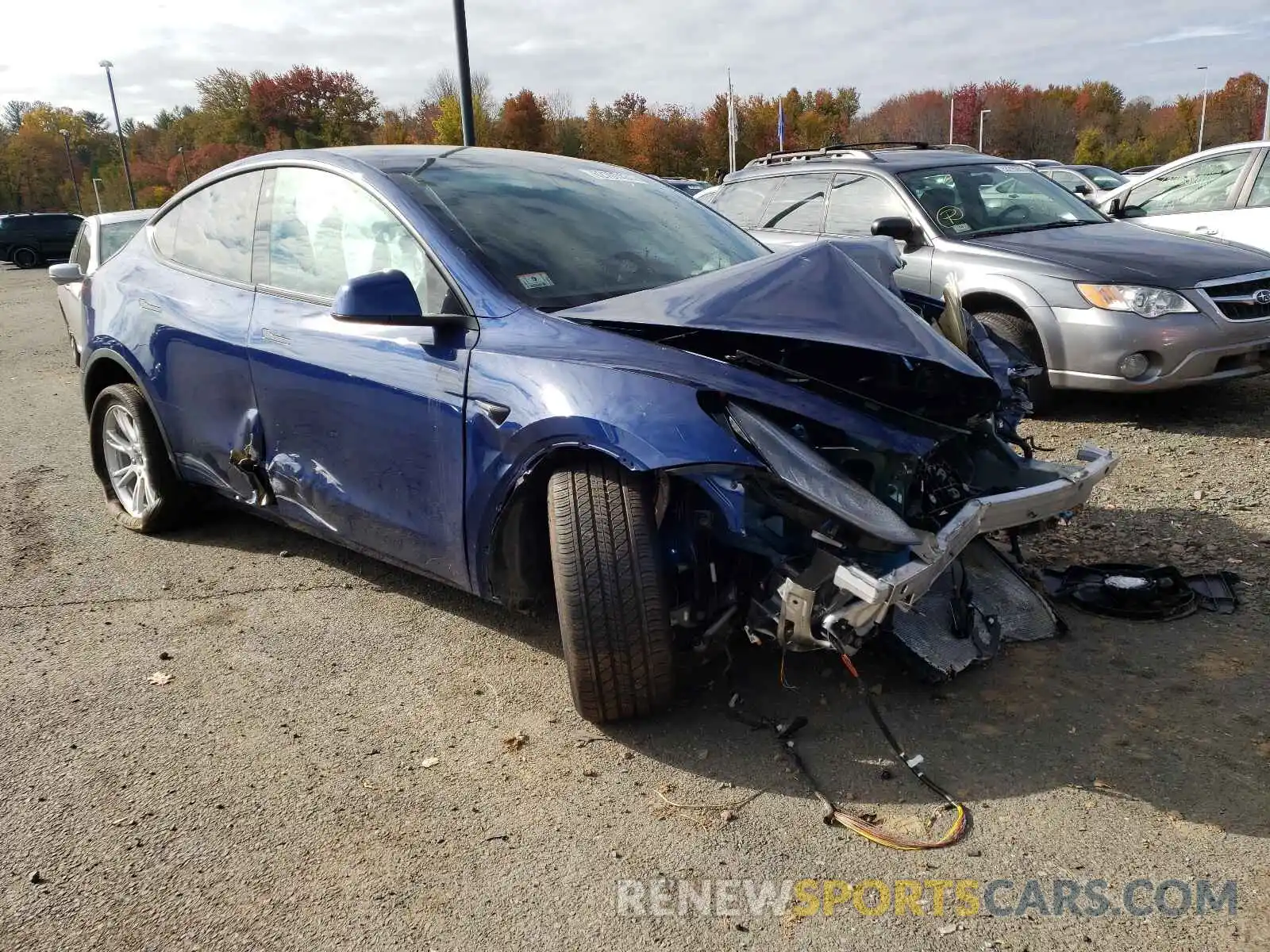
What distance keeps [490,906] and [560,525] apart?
988mm

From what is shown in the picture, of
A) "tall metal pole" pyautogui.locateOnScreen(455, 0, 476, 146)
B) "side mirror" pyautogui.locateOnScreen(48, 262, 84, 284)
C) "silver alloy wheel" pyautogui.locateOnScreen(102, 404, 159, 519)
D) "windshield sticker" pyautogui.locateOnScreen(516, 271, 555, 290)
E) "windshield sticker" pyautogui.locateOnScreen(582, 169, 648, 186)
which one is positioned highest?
"tall metal pole" pyautogui.locateOnScreen(455, 0, 476, 146)

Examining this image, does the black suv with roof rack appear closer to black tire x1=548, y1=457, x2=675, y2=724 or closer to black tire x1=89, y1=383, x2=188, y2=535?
black tire x1=548, y1=457, x2=675, y2=724

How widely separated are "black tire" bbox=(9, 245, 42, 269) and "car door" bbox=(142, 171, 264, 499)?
1337 inches

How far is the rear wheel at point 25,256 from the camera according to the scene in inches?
1293

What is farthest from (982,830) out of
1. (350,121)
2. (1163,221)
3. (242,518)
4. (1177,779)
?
(350,121)

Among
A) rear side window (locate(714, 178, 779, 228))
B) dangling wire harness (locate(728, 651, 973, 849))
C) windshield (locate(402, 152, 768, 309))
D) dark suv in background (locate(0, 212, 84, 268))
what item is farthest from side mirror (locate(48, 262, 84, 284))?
dark suv in background (locate(0, 212, 84, 268))

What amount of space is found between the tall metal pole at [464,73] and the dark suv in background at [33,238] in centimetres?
2755

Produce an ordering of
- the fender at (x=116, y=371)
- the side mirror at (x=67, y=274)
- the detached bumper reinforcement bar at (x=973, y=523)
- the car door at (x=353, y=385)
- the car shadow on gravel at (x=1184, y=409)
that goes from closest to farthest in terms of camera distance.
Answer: the detached bumper reinforcement bar at (x=973, y=523), the car door at (x=353, y=385), the fender at (x=116, y=371), the car shadow on gravel at (x=1184, y=409), the side mirror at (x=67, y=274)

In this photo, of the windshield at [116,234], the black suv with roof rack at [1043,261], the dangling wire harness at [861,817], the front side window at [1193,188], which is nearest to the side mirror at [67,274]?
the windshield at [116,234]

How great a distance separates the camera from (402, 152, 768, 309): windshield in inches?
130

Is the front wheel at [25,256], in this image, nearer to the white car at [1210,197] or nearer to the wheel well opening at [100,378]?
the wheel well opening at [100,378]

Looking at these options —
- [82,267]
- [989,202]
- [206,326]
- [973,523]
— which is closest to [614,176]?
[206,326]

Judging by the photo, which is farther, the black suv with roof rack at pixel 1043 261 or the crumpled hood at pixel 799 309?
the black suv with roof rack at pixel 1043 261

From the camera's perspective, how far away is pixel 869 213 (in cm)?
689
